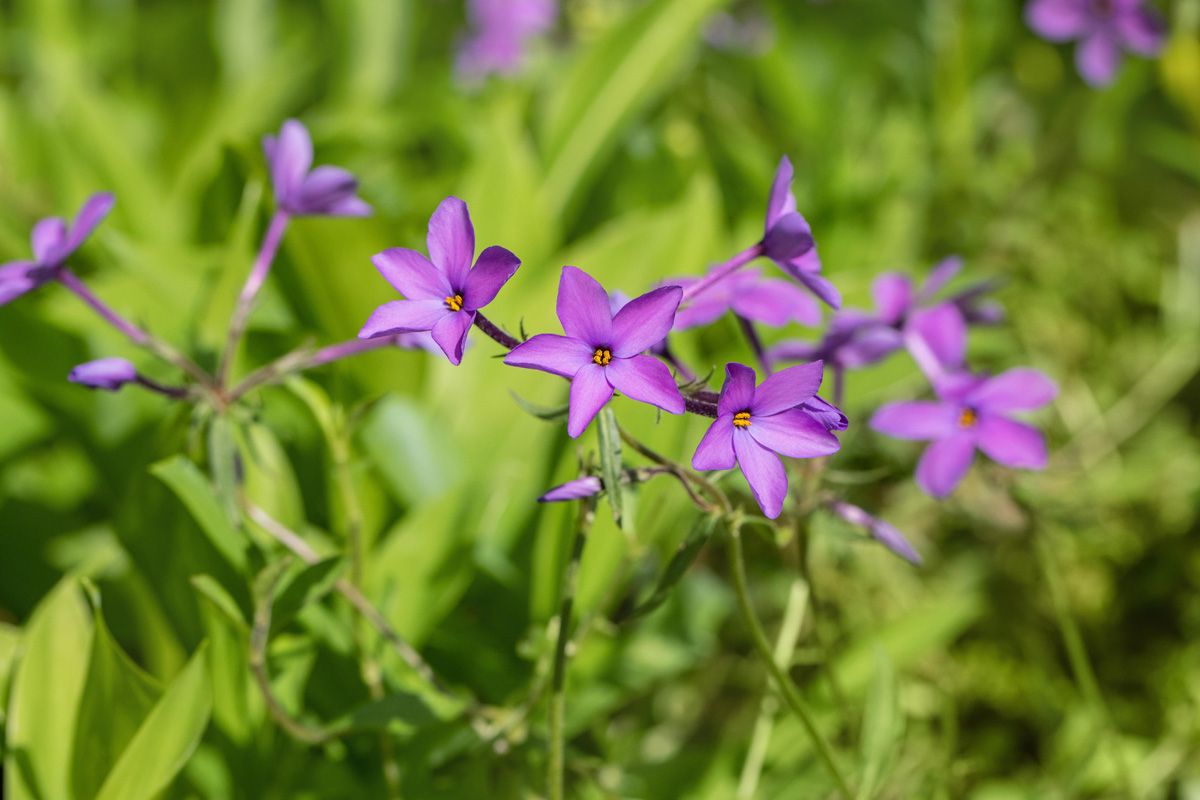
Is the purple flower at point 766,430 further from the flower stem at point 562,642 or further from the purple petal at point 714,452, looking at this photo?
the flower stem at point 562,642

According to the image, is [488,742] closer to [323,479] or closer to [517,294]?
[323,479]

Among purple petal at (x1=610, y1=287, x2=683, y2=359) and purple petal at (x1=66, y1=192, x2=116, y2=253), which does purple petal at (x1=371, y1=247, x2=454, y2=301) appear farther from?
purple petal at (x1=66, y1=192, x2=116, y2=253)

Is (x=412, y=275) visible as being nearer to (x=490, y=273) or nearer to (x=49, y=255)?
(x=490, y=273)

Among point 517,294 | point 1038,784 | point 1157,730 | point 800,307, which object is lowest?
point 1157,730

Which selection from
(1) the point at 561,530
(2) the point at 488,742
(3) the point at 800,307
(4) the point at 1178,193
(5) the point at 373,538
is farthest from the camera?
(4) the point at 1178,193

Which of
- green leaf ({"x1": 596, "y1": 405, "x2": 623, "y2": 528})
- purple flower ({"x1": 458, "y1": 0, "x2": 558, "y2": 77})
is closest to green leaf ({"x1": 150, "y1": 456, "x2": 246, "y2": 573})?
green leaf ({"x1": 596, "y1": 405, "x2": 623, "y2": 528})

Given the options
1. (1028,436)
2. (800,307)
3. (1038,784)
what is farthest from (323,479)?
(1038,784)
